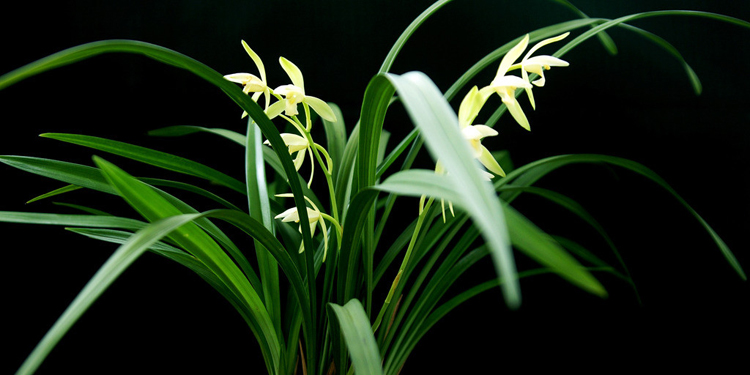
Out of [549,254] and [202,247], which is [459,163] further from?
[202,247]

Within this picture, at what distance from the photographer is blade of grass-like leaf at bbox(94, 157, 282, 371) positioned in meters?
0.44

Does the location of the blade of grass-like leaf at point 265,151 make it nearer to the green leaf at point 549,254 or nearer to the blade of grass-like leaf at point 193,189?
the blade of grass-like leaf at point 193,189

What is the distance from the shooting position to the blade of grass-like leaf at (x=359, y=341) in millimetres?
428

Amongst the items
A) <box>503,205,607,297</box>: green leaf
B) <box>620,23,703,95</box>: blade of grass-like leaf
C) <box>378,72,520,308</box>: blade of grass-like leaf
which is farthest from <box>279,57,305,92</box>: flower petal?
<box>620,23,703,95</box>: blade of grass-like leaf

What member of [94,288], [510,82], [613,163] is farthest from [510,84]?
[94,288]

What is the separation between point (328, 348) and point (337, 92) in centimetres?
69

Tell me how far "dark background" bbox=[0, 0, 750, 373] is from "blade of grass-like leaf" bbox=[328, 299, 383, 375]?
2.32 feet

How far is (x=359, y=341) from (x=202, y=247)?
0.19 m

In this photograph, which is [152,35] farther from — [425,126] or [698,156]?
[698,156]

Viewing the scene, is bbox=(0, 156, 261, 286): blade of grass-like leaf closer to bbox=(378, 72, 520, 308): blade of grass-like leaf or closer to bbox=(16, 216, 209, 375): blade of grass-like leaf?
bbox=(16, 216, 209, 375): blade of grass-like leaf

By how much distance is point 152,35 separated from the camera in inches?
43.9

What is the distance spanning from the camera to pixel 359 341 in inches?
17.7

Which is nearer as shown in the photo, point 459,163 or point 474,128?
point 459,163

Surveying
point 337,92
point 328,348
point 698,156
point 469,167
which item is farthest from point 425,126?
point 698,156
